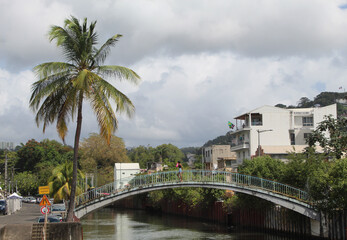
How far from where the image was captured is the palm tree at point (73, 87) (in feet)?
89.1

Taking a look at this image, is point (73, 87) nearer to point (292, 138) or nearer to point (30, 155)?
point (292, 138)

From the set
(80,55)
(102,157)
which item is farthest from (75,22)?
(102,157)

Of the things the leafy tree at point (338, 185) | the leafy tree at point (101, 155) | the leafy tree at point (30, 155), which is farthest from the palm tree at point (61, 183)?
the leafy tree at point (30, 155)

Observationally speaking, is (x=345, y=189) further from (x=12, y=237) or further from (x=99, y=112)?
(x=12, y=237)

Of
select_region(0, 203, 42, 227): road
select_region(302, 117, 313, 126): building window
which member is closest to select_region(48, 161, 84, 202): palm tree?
select_region(0, 203, 42, 227): road

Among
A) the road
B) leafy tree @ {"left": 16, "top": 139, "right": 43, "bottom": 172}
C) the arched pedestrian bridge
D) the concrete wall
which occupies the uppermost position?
leafy tree @ {"left": 16, "top": 139, "right": 43, "bottom": 172}

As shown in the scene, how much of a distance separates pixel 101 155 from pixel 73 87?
83.6 m

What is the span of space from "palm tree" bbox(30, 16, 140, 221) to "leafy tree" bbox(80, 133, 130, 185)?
259ft

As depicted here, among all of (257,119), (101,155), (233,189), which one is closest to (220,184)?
(233,189)

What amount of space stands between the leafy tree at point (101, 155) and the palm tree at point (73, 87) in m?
78.9

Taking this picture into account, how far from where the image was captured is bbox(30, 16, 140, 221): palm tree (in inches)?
1069

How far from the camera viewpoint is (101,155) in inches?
4306

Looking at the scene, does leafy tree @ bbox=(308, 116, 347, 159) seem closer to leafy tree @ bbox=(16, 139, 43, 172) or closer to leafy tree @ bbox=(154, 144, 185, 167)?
leafy tree @ bbox=(16, 139, 43, 172)

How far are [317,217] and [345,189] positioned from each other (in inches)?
186
